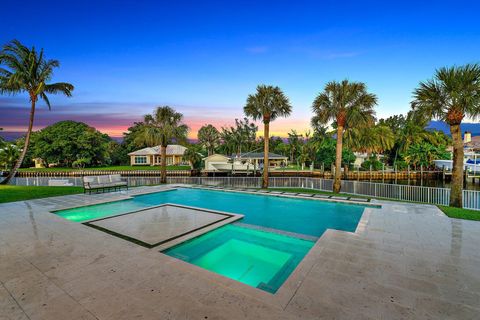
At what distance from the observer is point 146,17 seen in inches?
518

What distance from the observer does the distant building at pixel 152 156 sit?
45.2m

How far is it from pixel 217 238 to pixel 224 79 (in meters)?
17.3

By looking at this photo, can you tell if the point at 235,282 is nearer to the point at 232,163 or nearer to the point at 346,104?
the point at 346,104

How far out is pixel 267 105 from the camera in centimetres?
1474

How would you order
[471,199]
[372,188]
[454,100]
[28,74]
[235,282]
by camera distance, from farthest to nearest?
[28,74] < [372,188] < [471,199] < [454,100] < [235,282]

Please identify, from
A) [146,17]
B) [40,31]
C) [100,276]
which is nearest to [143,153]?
[40,31]

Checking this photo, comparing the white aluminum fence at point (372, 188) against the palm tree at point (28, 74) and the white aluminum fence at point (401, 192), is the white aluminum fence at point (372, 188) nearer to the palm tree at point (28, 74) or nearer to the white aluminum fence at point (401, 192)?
the white aluminum fence at point (401, 192)

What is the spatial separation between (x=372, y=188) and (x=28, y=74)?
73.6 feet

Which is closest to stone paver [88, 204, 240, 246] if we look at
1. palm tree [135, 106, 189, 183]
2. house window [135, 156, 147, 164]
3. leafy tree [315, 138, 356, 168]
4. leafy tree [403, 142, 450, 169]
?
palm tree [135, 106, 189, 183]

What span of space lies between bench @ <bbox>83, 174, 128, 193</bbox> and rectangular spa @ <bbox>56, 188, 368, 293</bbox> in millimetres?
2047

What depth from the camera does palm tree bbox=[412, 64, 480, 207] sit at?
8148 mm

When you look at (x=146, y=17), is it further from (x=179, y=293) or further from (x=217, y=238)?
(x=179, y=293)

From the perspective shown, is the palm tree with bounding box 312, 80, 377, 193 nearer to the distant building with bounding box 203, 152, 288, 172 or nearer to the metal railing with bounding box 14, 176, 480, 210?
the metal railing with bounding box 14, 176, 480, 210

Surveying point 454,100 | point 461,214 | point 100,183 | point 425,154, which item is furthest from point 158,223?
point 425,154
